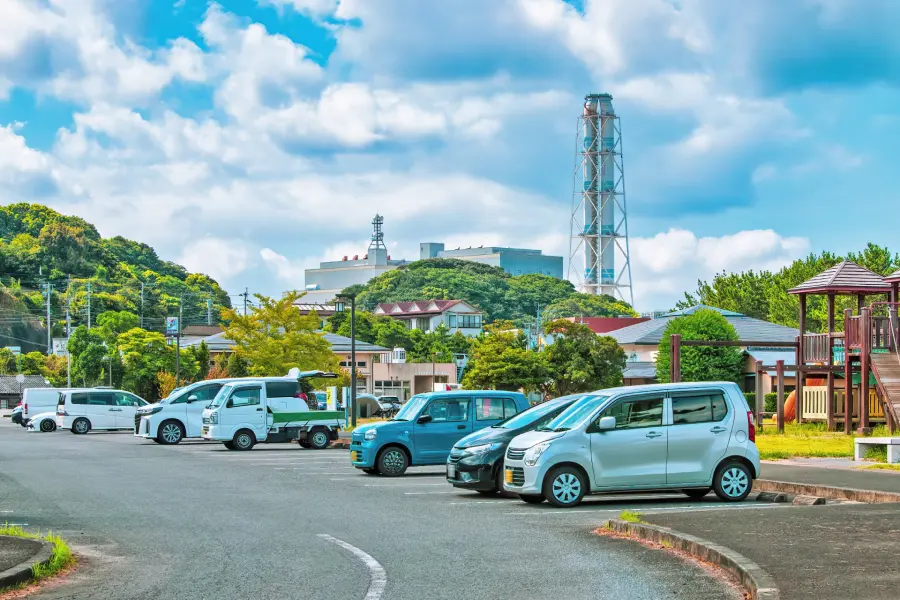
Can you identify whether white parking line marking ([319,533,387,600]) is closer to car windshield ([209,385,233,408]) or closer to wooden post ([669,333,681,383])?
car windshield ([209,385,233,408])

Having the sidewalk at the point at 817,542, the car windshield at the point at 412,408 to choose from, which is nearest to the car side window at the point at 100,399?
the car windshield at the point at 412,408

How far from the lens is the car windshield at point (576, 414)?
53.6 feet

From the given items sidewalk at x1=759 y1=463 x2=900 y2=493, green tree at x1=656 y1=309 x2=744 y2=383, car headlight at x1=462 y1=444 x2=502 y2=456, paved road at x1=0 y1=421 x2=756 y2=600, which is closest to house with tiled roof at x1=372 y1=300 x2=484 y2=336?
green tree at x1=656 y1=309 x2=744 y2=383

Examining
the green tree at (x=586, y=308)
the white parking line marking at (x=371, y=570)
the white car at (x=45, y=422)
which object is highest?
the green tree at (x=586, y=308)

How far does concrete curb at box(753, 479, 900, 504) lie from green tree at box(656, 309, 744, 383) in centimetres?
4297

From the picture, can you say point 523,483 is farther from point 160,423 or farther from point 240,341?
point 240,341

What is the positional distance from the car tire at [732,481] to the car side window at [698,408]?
726 millimetres

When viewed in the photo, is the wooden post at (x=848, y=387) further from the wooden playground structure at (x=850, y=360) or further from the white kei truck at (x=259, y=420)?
the white kei truck at (x=259, y=420)

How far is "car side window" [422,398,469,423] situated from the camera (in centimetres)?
2267

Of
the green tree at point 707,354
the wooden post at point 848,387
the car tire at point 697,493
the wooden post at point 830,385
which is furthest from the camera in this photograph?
the green tree at point 707,354

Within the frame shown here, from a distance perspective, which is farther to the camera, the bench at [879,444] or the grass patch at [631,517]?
the bench at [879,444]

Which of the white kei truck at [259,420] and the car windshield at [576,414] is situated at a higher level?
the car windshield at [576,414]

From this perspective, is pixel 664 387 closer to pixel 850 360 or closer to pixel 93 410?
pixel 850 360

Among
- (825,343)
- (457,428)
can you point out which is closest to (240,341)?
(825,343)
